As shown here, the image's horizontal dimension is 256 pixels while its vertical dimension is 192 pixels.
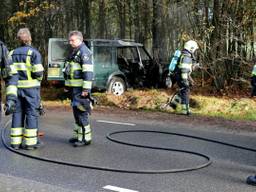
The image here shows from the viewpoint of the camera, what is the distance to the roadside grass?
38.8 feet

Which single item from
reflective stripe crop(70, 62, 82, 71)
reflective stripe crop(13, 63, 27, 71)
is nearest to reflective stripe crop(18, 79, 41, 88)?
reflective stripe crop(13, 63, 27, 71)

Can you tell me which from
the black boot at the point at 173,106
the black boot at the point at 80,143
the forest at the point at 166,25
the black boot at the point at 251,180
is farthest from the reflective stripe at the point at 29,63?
the forest at the point at 166,25

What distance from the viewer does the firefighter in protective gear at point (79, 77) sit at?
24.9 ft

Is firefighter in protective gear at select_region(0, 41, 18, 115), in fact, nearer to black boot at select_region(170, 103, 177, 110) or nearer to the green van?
black boot at select_region(170, 103, 177, 110)

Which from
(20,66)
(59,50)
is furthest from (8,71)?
(59,50)

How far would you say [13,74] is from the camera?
21.1ft

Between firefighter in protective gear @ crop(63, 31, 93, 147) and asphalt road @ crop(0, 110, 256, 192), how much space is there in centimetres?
61

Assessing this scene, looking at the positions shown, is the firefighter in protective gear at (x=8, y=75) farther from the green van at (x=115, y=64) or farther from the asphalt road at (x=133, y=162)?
the green van at (x=115, y=64)

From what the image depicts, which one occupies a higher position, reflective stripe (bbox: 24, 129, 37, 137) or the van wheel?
the van wheel

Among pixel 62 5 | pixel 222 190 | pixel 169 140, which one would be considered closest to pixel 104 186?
pixel 222 190

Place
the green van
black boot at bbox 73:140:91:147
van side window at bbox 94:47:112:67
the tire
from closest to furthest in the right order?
black boot at bbox 73:140:91:147, the green van, van side window at bbox 94:47:112:67, the tire

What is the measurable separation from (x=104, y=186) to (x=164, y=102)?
7.38 m

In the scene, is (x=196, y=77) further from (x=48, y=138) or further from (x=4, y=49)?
(x=4, y=49)

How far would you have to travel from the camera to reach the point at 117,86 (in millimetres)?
15008
